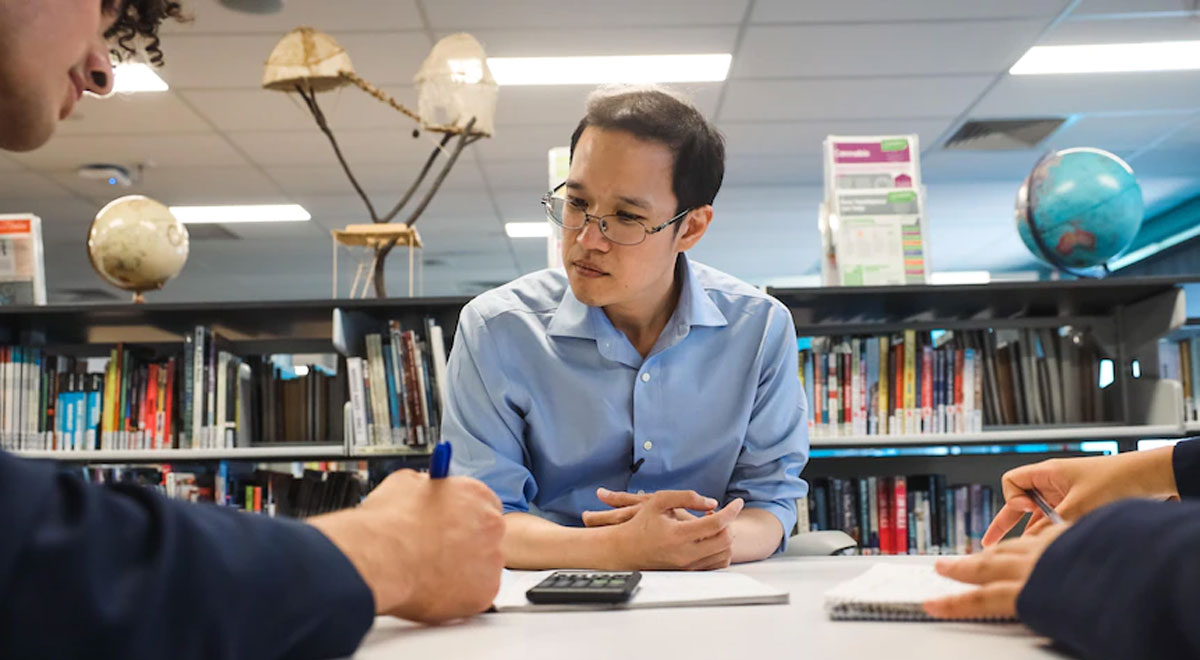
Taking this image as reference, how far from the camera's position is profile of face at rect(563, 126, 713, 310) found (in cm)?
162

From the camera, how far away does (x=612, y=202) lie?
1630 mm

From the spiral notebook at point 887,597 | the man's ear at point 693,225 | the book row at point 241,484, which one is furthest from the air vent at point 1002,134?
the spiral notebook at point 887,597

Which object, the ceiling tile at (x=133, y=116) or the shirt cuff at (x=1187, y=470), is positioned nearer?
the shirt cuff at (x=1187, y=470)

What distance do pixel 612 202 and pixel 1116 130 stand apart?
182 inches

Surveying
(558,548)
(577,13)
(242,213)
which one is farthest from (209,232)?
(558,548)

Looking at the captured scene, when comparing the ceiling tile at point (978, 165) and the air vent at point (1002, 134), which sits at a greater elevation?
the air vent at point (1002, 134)

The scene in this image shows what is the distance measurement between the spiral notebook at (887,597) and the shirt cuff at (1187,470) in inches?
15.5

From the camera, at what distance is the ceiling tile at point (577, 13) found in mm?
3750

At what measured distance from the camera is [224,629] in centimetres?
53

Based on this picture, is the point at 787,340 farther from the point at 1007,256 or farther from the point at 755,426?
the point at 1007,256

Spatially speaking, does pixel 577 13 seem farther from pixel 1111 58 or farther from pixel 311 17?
pixel 1111 58

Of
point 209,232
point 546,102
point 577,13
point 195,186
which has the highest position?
point 577,13

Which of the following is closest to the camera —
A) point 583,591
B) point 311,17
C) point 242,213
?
point 583,591

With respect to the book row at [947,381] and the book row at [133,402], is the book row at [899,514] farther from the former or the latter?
the book row at [133,402]
